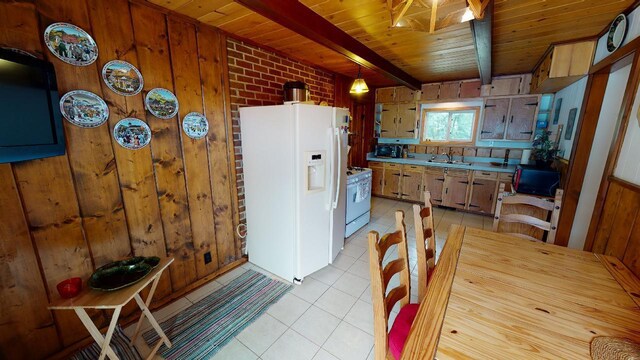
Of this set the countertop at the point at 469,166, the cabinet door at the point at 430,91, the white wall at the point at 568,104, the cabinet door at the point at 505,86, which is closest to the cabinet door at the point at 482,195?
the countertop at the point at 469,166

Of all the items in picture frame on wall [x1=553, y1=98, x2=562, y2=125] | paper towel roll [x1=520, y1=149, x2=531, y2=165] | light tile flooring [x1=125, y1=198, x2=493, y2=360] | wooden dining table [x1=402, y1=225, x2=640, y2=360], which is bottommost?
light tile flooring [x1=125, y1=198, x2=493, y2=360]

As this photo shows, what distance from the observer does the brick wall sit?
226 centimetres

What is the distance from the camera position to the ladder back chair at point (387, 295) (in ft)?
3.05

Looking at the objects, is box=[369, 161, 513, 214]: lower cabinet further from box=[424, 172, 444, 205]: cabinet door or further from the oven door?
the oven door

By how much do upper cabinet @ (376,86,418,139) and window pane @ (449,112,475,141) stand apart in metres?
0.67

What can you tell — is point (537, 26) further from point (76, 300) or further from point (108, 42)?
point (76, 300)

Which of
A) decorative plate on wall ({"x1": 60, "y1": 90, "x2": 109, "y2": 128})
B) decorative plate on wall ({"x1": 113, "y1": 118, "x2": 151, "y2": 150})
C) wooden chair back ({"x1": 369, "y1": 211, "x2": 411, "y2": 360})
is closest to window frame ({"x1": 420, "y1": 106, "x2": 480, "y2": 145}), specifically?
wooden chair back ({"x1": 369, "y1": 211, "x2": 411, "y2": 360})

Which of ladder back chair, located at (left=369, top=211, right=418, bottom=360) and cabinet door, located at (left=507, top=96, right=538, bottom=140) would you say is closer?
ladder back chair, located at (left=369, top=211, right=418, bottom=360)

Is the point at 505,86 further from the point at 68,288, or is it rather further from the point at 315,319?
the point at 68,288

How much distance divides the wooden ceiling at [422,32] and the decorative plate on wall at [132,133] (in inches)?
34.2

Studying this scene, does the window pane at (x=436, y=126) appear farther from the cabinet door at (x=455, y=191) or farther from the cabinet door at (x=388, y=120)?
the cabinet door at (x=455, y=191)

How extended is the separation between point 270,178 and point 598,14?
9.57 feet

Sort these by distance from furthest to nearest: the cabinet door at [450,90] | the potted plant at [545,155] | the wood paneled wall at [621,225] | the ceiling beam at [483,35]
→ the cabinet door at [450,90]
the potted plant at [545,155]
the ceiling beam at [483,35]
the wood paneled wall at [621,225]

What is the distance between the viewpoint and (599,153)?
6.58ft
